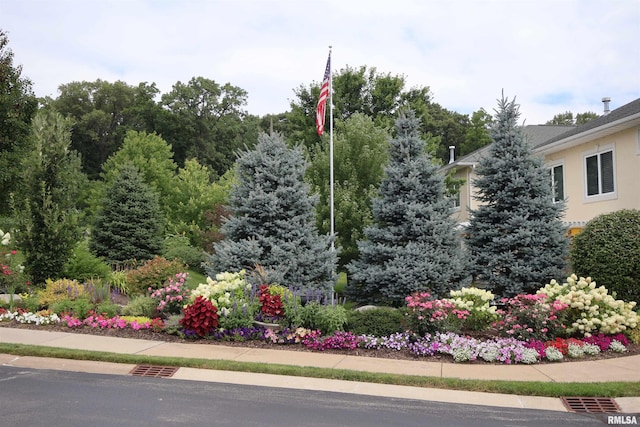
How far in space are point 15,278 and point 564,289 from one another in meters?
12.7

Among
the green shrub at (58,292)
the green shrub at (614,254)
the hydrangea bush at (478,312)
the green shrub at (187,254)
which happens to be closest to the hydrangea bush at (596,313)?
the green shrub at (614,254)

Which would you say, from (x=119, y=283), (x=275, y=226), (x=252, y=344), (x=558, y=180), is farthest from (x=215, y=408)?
(x=558, y=180)

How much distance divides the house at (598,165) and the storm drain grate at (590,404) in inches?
315

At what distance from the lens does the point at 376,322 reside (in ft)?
31.0

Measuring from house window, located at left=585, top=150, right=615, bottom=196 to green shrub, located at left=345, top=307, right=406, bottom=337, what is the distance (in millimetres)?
10114

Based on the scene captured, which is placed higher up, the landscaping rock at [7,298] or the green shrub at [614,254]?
the green shrub at [614,254]

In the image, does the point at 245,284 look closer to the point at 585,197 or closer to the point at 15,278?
the point at 15,278

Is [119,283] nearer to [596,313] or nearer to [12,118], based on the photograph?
[12,118]

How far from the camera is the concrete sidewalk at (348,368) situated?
21.2 ft

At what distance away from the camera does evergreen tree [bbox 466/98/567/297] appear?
1202 cm

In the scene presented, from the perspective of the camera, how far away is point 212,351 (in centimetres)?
854

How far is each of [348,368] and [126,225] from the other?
1478 cm

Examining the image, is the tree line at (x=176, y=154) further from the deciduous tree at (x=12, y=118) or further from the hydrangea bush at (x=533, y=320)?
the hydrangea bush at (x=533, y=320)

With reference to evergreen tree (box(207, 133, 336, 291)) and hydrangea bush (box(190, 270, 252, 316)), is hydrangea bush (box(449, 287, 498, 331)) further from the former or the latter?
hydrangea bush (box(190, 270, 252, 316))
